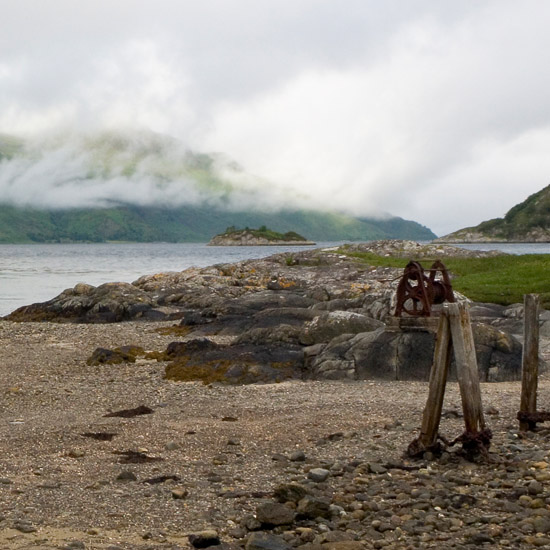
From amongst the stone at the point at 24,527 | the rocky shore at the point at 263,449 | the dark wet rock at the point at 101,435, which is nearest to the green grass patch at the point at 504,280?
the rocky shore at the point at 263,449

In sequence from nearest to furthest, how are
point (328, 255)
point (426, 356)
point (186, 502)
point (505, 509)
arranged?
point (505, 509) → point (186, 502) → point (426, 356) → point (328, 255)

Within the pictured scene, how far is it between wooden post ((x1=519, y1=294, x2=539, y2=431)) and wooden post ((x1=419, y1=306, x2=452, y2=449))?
2.25 meters

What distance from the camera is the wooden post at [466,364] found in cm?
1209

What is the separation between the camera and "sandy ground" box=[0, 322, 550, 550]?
978 cm

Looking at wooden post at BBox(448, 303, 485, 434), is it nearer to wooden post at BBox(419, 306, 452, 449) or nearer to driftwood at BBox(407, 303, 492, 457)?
driftwood at BBox(407, 303, 492, 457)

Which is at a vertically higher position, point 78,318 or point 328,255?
point 328,255

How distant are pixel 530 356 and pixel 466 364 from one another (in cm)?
233


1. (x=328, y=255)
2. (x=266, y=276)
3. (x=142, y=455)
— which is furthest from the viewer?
(x=328, y=255)

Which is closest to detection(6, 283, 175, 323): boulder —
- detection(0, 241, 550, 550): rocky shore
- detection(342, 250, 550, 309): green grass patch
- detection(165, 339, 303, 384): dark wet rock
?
detection(0, 241, 550, 550): rocky shore

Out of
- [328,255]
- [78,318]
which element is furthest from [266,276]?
[78,318]

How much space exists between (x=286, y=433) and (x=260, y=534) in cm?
561

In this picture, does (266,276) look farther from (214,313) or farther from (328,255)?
(214,313)

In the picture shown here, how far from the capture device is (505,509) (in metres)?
9.72

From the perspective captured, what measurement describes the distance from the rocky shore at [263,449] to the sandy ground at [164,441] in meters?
0.04
